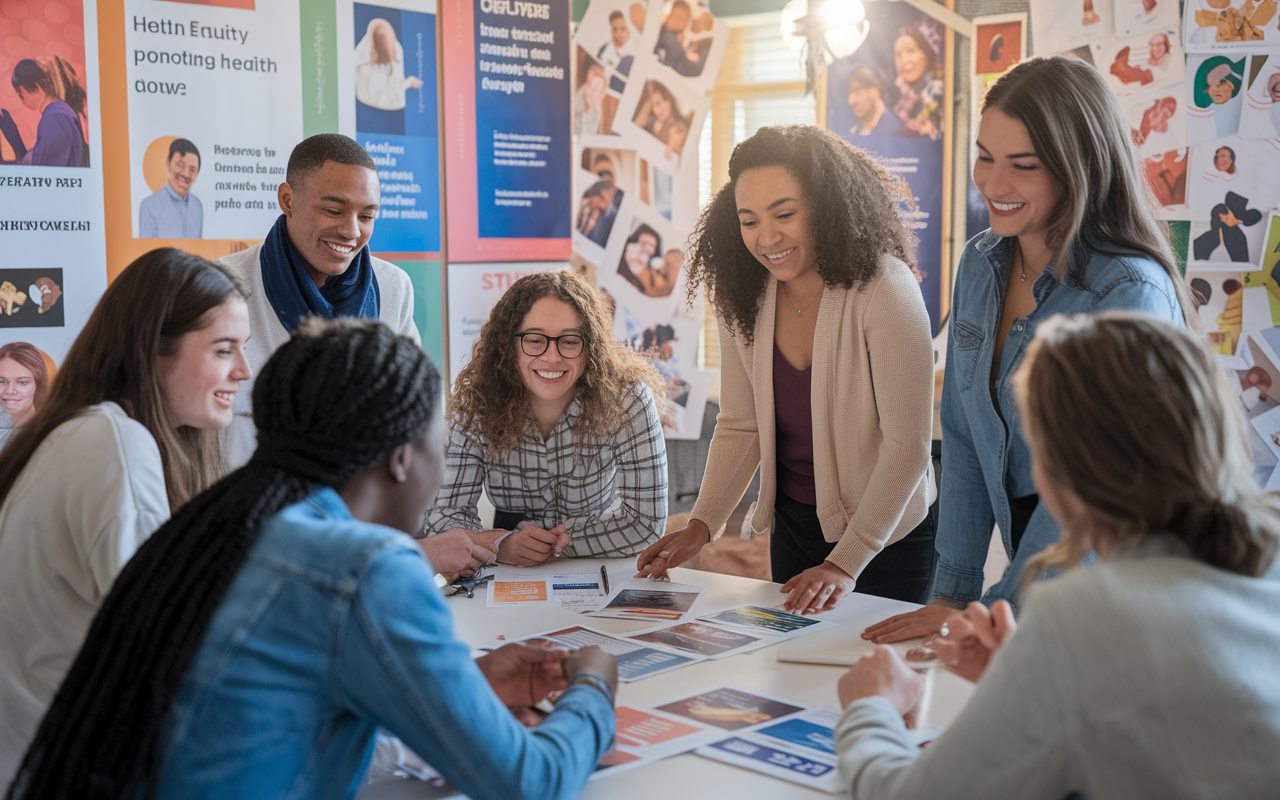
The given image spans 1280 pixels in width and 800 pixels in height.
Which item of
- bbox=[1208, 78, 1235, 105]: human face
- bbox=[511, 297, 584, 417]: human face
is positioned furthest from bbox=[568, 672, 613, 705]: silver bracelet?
bbox=[1208, 78, 1235, 105]: human face

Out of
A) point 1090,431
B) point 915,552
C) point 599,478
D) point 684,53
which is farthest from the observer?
point 684,53

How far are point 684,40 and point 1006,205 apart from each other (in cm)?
258

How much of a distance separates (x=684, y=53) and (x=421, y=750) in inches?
140

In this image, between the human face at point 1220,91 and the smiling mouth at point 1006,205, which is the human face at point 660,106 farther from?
the smiling mouth at point 1006,205

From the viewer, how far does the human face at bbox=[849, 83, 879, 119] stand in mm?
3824

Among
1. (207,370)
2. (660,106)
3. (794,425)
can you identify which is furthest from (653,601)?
(660,106)

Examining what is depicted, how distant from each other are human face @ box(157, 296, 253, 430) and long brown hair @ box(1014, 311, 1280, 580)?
1172 mm

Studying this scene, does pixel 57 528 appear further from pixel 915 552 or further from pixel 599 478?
pixel 915 552

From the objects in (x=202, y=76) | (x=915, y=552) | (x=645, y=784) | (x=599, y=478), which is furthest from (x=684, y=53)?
(x=645, y=784)

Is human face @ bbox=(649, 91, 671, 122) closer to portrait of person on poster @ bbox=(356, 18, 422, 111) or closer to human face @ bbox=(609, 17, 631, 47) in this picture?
human face @ bbox=(609, 17, 631, 47)

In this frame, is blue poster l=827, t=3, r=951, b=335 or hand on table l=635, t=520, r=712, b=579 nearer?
hand on table l=635, t=520, r=712, b=579

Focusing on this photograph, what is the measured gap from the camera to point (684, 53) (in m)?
4.03

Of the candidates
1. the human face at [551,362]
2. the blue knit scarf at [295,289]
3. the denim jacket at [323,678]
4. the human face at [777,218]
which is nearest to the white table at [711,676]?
the denim jacket at [323,678]

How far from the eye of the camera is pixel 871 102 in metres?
3.82
